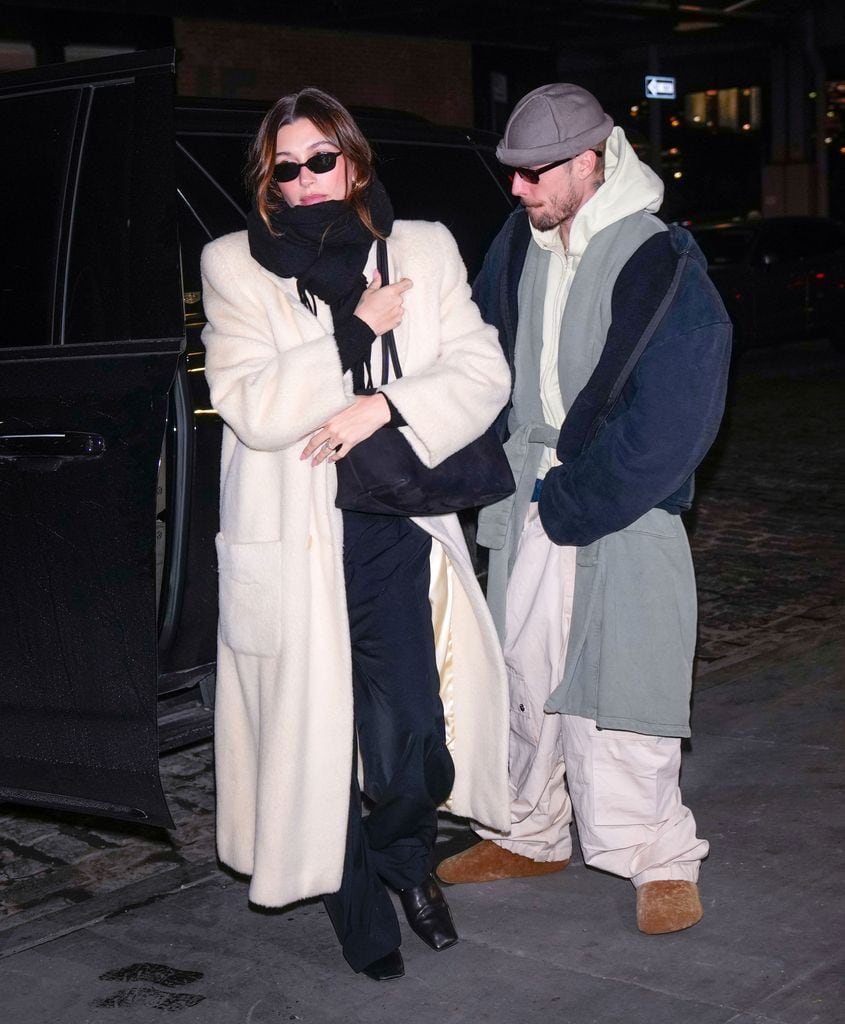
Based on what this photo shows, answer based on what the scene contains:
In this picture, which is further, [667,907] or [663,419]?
[667,907]

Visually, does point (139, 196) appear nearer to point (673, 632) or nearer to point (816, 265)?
point (673, 632)

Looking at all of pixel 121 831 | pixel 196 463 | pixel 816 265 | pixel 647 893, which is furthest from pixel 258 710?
pixel 816 265

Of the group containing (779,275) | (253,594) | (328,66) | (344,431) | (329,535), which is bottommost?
(253,594)

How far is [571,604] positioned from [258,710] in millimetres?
806

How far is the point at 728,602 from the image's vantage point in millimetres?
6621

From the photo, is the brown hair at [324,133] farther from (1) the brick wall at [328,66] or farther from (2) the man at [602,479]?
(1) the brick wall at [328,66]

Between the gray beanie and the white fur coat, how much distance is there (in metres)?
0.26

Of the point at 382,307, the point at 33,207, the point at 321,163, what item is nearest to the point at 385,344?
the point at 382,307

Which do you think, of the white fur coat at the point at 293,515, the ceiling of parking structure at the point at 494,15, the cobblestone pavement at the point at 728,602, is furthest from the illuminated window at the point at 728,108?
the white fur coat at the point at 293,515

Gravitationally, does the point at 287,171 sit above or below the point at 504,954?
above

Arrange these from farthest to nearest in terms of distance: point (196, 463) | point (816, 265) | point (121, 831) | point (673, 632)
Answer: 1. point (816, 265)
2. point (121, 831)
3. point (196, 463)
4. point (673, 632)

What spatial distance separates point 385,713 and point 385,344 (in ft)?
2.69

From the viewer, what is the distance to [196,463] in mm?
3717

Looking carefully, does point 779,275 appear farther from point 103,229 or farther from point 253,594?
point 253,594
